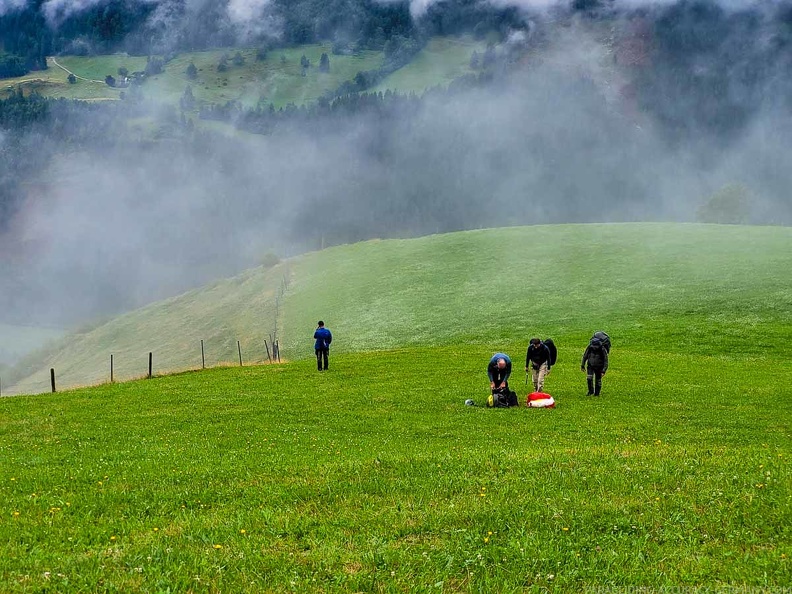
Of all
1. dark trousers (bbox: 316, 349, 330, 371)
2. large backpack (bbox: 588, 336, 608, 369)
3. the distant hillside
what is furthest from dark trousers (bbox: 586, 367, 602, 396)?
dark trousers (bbox: 316, 349, 330, 371)

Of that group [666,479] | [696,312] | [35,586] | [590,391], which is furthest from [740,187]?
[35,586]

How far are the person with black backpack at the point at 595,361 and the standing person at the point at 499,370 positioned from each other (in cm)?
494

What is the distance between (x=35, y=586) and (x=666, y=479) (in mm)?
12495

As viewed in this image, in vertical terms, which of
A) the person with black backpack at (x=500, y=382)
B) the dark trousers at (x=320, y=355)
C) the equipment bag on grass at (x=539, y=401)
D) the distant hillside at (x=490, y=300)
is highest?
the distant hillside at (x=490, y=300)

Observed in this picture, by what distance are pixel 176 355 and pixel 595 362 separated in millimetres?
67525

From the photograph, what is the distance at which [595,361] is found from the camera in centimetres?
3167

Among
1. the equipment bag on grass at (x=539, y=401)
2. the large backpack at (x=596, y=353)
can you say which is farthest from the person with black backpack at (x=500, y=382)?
the large backpack at (x=596, y=353)

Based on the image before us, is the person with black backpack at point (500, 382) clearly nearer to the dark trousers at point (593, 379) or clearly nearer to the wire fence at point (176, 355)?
the dark trousers at point (593, 379)

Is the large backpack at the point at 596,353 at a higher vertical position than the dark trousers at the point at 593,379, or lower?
higher

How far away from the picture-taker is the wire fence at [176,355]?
78250mm

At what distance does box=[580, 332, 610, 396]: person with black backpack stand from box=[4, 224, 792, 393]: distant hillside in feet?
56.3

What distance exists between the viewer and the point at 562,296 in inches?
2995

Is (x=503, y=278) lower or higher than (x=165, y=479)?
higher

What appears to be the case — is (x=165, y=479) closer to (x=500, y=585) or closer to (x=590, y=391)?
(x=500, y=585)
